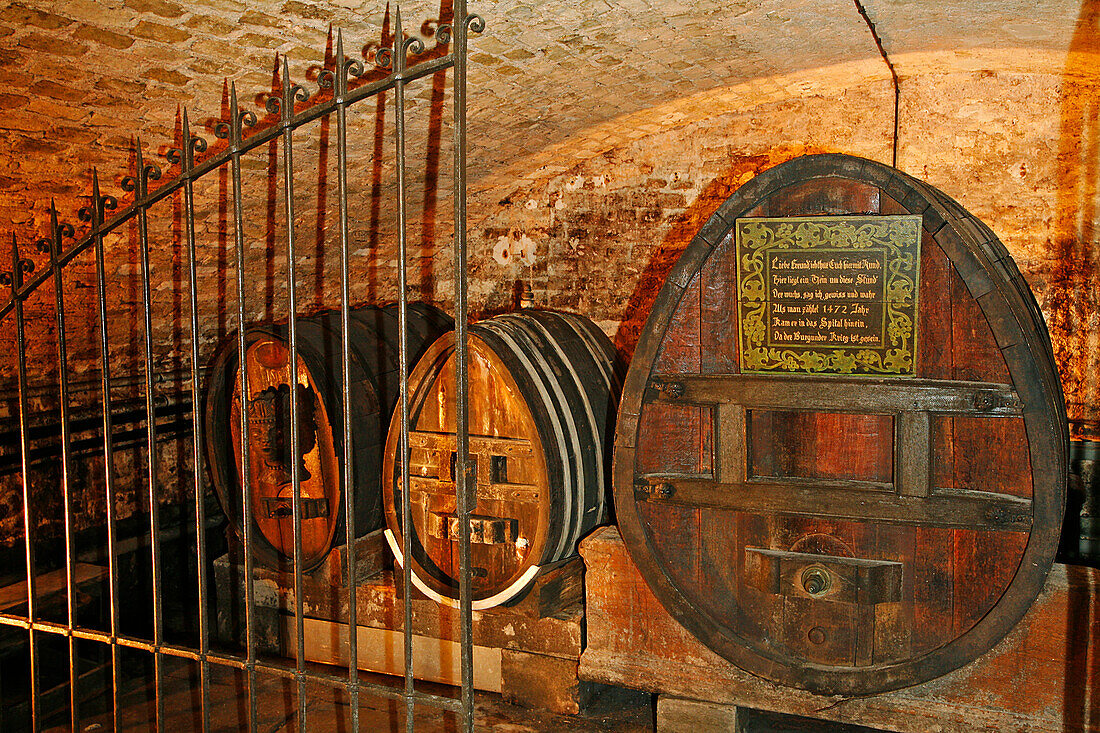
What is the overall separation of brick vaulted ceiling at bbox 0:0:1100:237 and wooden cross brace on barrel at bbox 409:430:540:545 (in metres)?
1.52

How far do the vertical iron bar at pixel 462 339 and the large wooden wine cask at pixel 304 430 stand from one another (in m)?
1.60

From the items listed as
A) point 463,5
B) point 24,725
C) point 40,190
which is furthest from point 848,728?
point 40,190

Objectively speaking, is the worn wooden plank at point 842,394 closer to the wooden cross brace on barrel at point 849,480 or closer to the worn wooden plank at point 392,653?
the wooden cross brace on barrel at point 849,480

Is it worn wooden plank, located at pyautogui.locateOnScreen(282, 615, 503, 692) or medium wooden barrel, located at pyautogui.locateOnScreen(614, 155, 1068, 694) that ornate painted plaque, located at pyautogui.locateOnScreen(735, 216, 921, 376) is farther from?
worn wooden plank, located at pyautogui.locateOnScreen(282, 615, 503, 692)

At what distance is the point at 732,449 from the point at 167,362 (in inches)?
138

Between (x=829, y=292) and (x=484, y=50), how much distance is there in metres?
1.70

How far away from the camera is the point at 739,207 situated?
2.68 m

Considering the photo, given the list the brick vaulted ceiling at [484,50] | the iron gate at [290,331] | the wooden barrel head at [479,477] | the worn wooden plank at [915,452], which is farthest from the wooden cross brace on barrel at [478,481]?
the brick vaulted ceiling at [484,50]

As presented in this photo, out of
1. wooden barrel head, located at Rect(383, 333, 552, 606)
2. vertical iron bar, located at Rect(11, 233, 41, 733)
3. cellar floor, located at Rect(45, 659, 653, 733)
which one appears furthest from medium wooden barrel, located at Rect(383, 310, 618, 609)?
vertical iron bar, located at Rect(11, 233, 41, 733)

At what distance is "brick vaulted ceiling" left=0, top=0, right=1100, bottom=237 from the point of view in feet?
8.94

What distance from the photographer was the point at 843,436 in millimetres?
2666

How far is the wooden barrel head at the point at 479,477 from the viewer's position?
3307mm

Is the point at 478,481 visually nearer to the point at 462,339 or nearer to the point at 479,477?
the point at 479,477

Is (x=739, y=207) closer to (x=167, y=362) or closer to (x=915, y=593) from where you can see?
(x=915, y=593)
